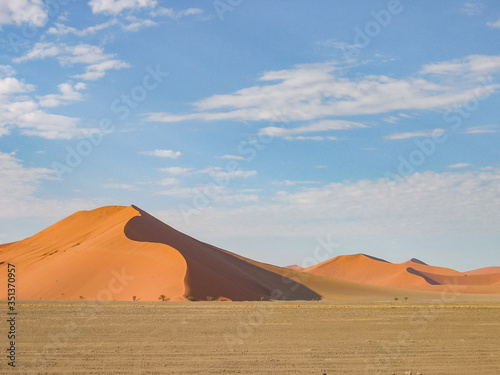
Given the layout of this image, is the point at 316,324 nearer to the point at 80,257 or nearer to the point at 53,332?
the point at 53,332

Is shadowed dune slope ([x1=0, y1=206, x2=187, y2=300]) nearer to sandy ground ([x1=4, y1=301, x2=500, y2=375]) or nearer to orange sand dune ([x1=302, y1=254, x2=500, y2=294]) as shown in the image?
sandy ground ([x1=4, y1=301, x2=500, y2=375])

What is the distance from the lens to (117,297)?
39.8 metres

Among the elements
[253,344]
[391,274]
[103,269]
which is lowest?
[253,344]

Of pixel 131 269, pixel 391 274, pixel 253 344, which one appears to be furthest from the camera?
pixel 391 274

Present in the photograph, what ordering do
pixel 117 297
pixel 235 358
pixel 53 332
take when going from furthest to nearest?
pixel 117 297
pixel 53 332
pixel 235 358

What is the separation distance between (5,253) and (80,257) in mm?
21578

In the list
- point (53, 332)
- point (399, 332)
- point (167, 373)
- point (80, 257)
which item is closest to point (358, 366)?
point (167, 373)

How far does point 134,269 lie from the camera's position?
143 ft

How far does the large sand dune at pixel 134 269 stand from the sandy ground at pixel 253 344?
17890 mm

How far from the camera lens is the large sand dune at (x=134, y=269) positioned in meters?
41.2

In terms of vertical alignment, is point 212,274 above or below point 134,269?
below

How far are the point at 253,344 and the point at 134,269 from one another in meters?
30.1

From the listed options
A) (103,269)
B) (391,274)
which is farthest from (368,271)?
(103,269)

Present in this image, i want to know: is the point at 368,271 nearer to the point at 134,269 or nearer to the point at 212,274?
the point at 212,274
